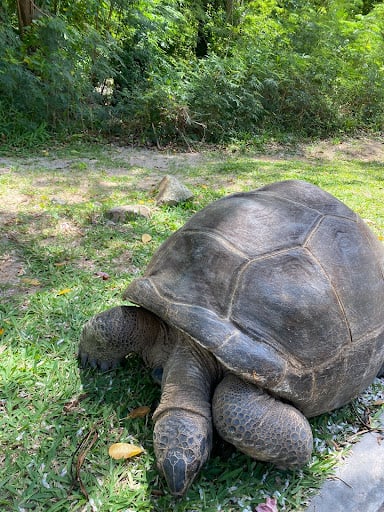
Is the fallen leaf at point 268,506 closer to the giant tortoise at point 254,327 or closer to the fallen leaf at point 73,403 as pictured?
the giant tortoise at point 254,327

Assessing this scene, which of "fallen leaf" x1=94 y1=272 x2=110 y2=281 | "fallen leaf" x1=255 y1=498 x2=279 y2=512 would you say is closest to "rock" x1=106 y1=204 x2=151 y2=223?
"fallen leaf" x1=94 y1=272 x2=110 y2=281

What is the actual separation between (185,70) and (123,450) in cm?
848

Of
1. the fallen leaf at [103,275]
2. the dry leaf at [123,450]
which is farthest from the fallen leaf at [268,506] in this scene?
the fallen leaf at [103,275]

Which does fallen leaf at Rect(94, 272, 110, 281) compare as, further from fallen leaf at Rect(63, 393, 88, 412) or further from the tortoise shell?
fallen leaf at Rect(63, 393, 88, 412)

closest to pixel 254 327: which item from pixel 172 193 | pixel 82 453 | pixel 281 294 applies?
pixel 281 294

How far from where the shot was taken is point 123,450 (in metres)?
1.87

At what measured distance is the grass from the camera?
5.71 ft

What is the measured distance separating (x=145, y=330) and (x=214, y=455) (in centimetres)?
64

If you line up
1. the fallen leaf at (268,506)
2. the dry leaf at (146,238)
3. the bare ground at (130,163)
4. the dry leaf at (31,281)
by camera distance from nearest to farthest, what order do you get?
the fallen leaf at (268,506), the dry leaf at (31,281), the dry leaf at (146,238), the bare ground at (130,163)

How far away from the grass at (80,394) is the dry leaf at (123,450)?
3cm

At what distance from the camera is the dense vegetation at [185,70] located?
719 centimetres

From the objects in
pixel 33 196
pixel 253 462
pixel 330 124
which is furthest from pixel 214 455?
pixel 330 124

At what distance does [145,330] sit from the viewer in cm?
222

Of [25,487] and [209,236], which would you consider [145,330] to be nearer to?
[209,236]
